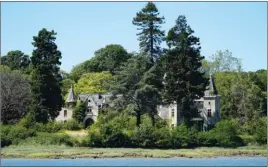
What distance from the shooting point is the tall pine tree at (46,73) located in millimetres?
60594

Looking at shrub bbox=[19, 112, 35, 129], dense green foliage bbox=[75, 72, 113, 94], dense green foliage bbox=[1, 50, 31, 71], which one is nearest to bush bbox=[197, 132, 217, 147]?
shrub bbox=[19, 112, 35, 129]

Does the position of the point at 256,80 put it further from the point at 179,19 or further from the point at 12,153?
the point at 12,153

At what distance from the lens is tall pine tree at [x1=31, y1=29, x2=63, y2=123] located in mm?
60594

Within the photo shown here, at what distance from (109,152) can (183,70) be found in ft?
46.9

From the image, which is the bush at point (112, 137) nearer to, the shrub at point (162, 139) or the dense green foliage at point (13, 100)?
the shrub at point (162, 139)

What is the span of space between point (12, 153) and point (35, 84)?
14.0 meters

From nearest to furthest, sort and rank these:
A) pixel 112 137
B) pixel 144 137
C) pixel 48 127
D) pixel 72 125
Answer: pixel 112 137 → pixel 144 137 → pixel 48 127 → pixel 72 125

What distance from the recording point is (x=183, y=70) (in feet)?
194

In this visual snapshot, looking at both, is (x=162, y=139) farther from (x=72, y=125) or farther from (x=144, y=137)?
(x=72, y=125)

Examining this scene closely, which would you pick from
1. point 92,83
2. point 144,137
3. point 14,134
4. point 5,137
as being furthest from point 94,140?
point 92,83

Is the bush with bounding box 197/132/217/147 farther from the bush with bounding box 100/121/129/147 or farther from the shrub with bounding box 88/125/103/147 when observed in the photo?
the shrub with bounding box 88/125/103/147

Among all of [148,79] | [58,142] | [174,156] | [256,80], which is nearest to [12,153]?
[58,142]

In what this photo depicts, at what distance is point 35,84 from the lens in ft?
198

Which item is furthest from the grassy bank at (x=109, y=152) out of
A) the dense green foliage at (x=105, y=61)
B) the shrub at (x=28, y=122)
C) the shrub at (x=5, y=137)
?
the dense green foliage at (x=105, y=61)
